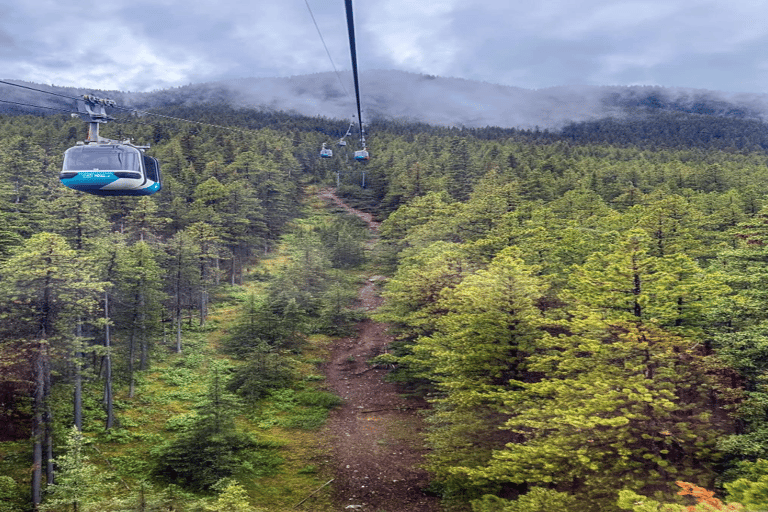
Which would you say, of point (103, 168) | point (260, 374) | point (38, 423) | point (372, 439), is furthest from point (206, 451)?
point (103, 168)

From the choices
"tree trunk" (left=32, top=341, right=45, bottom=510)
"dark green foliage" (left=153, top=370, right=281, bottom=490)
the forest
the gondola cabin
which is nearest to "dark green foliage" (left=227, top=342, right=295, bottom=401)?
the forest

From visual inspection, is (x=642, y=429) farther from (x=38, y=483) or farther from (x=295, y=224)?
(x=295, y=224)

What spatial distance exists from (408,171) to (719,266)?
4967 cm

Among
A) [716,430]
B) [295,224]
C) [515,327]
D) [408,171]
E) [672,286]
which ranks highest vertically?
[408,171]

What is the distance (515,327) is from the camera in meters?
17.2

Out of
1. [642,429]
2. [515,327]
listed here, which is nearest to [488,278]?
[515,327]

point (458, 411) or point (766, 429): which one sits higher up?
point (766, 429)

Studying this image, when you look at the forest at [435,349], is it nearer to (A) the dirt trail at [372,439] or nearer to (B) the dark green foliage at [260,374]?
(B) the dark green foliage at [260,374]

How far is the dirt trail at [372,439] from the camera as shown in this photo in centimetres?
1984

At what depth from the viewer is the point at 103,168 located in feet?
54.6

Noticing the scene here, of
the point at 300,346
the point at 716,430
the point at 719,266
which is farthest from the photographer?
the point at 300,346

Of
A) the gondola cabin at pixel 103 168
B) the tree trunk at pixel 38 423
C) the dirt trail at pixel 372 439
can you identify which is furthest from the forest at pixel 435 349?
the gondola cabin at pixel 103 168

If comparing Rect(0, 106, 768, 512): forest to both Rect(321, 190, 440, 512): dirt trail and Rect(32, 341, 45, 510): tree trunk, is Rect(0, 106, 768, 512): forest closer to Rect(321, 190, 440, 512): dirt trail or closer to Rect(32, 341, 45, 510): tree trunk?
Rect(32, 341, 45, 510): tree trunk

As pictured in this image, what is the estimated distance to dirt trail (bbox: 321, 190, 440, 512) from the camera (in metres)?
19.8
